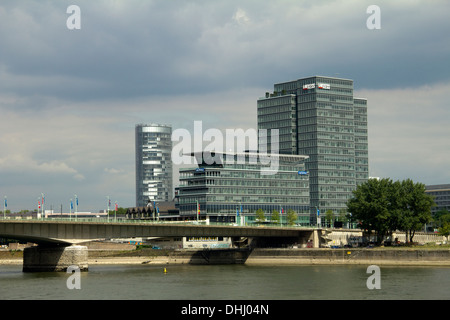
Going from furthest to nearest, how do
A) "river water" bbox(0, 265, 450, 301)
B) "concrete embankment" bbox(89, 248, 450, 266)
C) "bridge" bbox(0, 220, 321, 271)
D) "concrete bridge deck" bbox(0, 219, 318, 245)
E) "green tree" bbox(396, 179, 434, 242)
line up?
"green tree" bbox(396, 179, 434, 242), "concrete embankment" bbox(89, 248, 450, 266), "bridge" bbox(0, 220, 321, 271), "concrete bridge deck" bbox(0, 219, 318, 245), "river water" bbox(0, 265, 450, 301)

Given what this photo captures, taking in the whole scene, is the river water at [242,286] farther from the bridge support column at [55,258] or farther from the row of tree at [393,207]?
the row of tree at [393,207]

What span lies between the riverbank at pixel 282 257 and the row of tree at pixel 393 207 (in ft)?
50.6

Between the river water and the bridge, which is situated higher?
the bridge

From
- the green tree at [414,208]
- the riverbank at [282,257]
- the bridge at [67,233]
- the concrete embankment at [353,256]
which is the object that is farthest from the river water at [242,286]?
the green tree at [414,208]

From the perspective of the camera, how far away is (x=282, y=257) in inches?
6329

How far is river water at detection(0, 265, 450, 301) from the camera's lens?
82625 millimetres

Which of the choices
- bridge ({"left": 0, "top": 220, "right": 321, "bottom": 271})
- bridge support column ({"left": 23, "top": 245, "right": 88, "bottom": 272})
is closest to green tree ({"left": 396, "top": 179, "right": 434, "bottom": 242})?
bridge ({"left": 0, "top": 220, "right": 321, "bottom": 271})

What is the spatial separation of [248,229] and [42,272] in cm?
4898

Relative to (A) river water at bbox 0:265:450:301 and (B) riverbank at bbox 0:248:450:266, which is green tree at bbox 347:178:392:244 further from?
(A) river water at bbox 0:265:450:301

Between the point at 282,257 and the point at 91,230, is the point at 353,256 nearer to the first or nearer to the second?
the point at 282,257

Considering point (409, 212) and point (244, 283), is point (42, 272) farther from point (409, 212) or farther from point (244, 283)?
point (409, 212)

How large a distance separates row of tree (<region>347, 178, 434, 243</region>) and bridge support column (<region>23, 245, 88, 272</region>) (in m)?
66.1

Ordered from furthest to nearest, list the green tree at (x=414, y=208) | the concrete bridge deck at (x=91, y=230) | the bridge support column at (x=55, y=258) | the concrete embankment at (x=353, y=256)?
the green tree at (x=414, y=208) → the concrete embankment at (x=353, y=256) → the bridge support column at (x=55, y=258) → the concrete bridge deck at (x=91, y=230)

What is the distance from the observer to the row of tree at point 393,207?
524 ft
